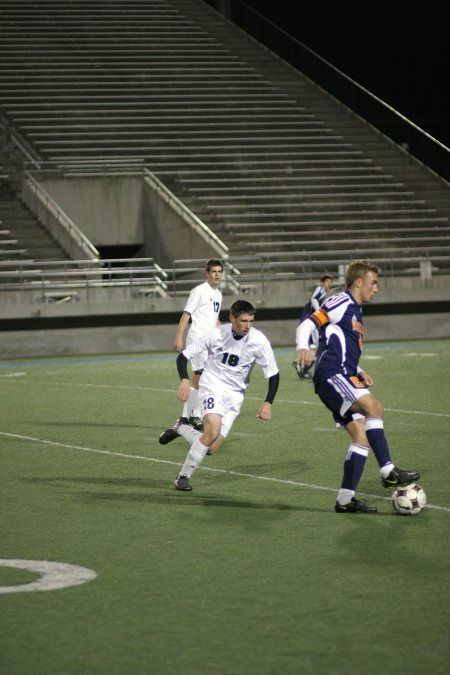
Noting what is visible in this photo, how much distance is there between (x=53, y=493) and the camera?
30.5 ft

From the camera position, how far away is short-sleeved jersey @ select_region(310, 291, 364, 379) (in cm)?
810

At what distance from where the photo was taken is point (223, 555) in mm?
6938

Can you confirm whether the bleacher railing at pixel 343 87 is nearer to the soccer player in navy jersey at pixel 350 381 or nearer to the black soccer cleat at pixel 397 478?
the soccer player in navy jersey at pixel 350 381

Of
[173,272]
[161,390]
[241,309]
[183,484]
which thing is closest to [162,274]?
[173,272]

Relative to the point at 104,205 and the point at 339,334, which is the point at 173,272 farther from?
the point at 339,334

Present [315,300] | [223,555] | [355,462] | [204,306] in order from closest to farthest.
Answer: [223,555] → [355,462] → [204,306] → [315,300]

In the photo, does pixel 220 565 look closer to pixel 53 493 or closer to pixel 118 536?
pixel 118 536

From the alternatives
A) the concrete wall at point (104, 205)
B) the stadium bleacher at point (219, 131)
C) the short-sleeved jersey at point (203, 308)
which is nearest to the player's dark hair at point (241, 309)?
the short-sleeved jersey at point (203, 308)

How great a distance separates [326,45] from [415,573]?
1414 inches

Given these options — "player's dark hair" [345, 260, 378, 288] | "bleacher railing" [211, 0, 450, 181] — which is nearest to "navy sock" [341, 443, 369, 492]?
"player's dark hair" [345, 260, 378, 288]

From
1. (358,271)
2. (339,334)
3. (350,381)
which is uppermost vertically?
(358,271)

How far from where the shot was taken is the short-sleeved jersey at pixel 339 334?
810 cm

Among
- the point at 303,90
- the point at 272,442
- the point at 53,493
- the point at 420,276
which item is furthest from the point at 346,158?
the point at 53,493

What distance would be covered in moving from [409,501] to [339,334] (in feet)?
4.01
